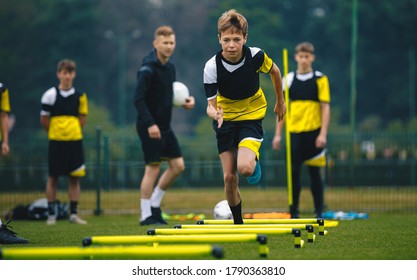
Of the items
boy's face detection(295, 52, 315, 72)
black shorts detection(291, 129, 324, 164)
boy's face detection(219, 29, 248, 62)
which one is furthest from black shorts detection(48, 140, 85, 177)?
boy's face detection(219, 29, 248, 62)

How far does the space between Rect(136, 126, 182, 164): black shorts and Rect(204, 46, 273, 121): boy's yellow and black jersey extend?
297 cm

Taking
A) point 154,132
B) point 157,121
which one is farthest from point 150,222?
point 157,121

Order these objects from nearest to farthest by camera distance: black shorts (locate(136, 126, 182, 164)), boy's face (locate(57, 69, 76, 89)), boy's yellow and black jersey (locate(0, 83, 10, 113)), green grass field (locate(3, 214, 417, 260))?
green grass field (locate(3, 214, 417, 260))
boy's yellow and black jersey (locate(0, 83, 10, 113))
black shorts (locate(136, 126, 182, 164))
boy's face (locate(57, 69, 76, 89))

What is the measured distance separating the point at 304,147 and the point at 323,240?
384cm

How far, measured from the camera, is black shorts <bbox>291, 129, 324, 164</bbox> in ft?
39.8

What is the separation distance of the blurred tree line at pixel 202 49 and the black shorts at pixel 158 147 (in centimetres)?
3999

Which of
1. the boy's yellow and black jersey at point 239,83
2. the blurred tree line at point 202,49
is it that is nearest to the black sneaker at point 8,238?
the boy's yellow and black jersey at point 239,83

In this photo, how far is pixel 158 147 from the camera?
38.2 ft

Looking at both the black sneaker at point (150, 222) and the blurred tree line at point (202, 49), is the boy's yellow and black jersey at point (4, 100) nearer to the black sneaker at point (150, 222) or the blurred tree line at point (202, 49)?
the black sneaker at point (150, 222)

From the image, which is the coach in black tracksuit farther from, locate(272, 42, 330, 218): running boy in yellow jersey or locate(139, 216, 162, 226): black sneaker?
locate(272, 42, 330, 218): running boy in yellow jersey

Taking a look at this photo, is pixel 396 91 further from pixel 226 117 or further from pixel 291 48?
pixel 226 117

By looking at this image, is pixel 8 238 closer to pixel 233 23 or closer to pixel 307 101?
Answer: pixel 233 23

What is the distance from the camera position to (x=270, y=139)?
1808cm

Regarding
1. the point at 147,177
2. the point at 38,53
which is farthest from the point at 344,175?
the point at 38,53
